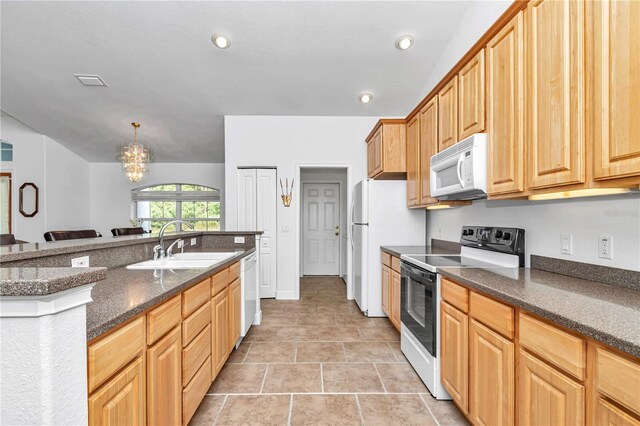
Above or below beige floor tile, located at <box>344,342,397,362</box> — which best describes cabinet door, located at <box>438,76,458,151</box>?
above

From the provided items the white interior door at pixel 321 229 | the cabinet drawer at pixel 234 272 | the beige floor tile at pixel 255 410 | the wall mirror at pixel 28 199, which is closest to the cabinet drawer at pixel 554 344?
the beige floor tile at pixel 255 410

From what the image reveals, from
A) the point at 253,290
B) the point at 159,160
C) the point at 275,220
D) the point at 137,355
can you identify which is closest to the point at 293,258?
the point at 275,220

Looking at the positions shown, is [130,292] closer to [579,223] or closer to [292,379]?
[292,379]

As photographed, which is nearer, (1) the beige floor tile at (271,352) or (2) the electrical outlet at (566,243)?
(2) the electrical outlet at (566,243)

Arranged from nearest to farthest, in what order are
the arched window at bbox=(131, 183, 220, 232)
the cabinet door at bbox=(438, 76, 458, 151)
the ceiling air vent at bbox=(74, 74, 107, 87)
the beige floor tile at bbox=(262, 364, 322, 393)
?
1. the beige floor tile at bbox=(262, 364, 322, 393)
2. the cabinet door at bbox=(438, 76, 458, 151)
3. the ceiling air vent at bbox=(74, 74, 107, 87)
4. the arched window at bbox=(131, 183, 220, 232)

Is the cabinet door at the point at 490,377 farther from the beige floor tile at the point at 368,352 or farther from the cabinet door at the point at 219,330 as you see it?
the cabinet door at the point at 219,330

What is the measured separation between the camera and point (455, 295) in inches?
67.9

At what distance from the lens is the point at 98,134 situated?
17.8 feet

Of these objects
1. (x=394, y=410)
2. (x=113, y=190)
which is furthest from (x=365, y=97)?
(x=113, y=190)

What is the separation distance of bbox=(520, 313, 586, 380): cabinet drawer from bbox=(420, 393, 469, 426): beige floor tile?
2.87ft

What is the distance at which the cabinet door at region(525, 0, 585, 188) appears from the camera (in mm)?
1255

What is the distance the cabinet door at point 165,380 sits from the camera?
3.88ft

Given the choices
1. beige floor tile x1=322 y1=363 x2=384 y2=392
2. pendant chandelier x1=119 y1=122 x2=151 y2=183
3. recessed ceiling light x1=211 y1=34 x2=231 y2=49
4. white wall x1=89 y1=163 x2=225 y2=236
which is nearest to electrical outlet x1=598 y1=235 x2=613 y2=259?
beige floor tile x1=322 y1=363 x2=384 y2=392

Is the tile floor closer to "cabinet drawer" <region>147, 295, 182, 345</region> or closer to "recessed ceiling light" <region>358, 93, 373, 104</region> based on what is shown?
"cabinet drawer" <region>147, 295, 182, 345</region>
